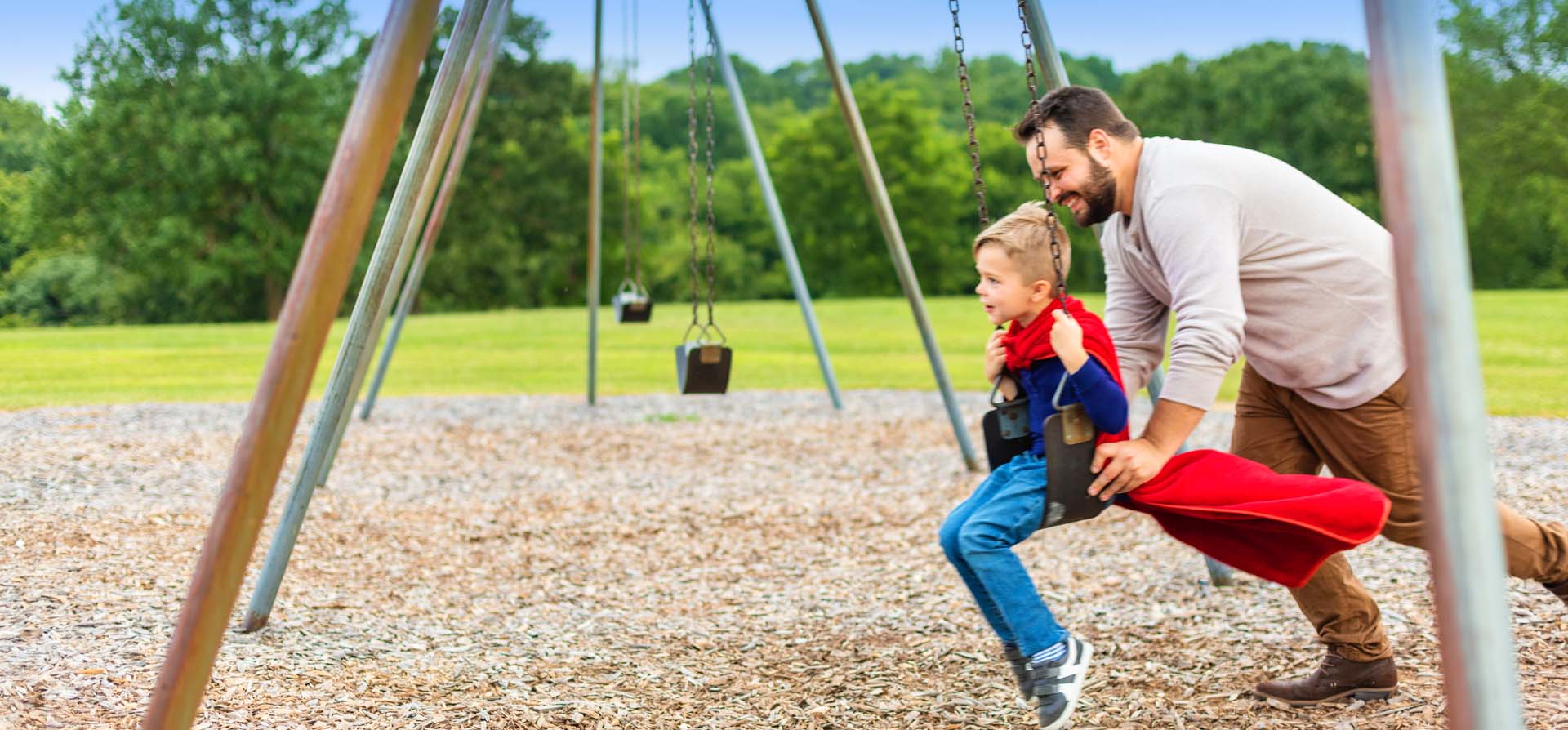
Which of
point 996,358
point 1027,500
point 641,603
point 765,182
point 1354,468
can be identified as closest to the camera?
point 1027,500

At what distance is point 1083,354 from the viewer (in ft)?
8.84

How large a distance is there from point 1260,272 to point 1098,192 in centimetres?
43

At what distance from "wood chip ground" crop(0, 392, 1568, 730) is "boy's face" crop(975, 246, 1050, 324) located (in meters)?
1.20

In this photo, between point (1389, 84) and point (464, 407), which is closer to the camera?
point (1389, 84)

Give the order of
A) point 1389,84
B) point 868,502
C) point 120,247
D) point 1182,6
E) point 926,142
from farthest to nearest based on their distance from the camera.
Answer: point 1182,6, point 926,142, point 120,247, point 868,502, point 1389,84

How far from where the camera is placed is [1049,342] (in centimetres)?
287

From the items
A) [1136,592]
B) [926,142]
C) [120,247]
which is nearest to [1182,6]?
[926,142]

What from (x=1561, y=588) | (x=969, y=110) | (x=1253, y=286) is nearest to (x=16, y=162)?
(x=969, y=110)

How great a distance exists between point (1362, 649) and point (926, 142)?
4024 cm

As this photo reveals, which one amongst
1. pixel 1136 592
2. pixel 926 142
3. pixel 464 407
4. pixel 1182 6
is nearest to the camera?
pixel 1136 592

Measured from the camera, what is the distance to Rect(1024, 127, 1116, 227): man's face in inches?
114

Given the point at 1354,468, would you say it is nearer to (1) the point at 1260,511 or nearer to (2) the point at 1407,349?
(1) the point at 1260,511

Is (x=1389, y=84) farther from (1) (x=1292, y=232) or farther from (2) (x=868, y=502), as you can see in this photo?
(2) (x=868, y=502)

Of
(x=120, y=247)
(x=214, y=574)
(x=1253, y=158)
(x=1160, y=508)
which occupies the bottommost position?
(x=1160, y=508)
